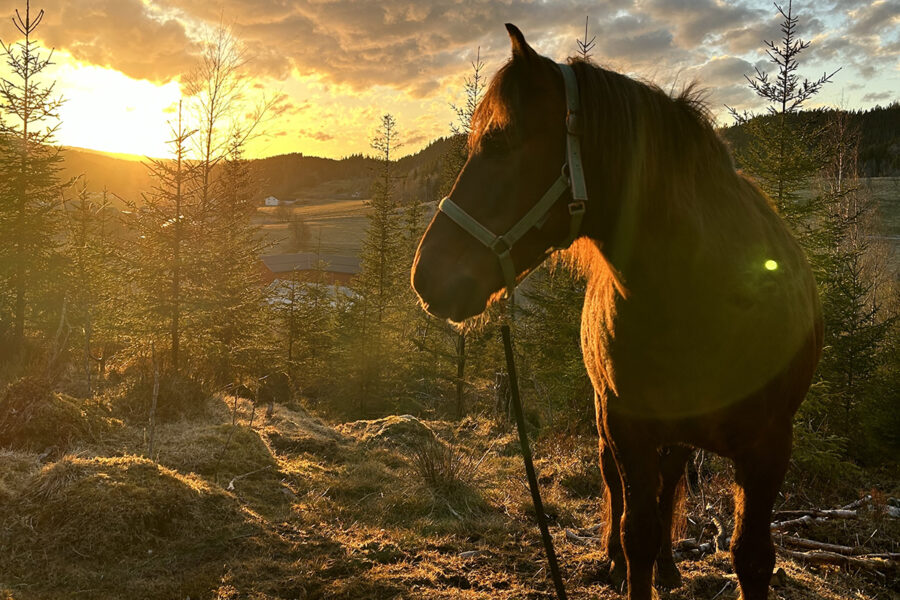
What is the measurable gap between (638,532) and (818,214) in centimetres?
1081

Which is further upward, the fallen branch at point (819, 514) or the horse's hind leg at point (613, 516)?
the horse's hind leg at point (613, 516)

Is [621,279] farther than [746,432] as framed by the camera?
No

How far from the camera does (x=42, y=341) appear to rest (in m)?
16.9

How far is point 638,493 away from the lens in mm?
2377

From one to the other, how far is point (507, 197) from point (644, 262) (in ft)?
2.06

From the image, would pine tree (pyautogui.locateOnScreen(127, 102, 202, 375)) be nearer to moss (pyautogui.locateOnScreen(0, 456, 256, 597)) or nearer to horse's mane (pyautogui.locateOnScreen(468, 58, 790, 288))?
moss (pyautogui.locateOnScreen(0, 456, 256, 597))

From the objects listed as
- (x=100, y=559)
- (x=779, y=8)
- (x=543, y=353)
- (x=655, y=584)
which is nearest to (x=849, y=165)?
(x=779, y=8)

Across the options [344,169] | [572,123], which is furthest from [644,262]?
[344,169]

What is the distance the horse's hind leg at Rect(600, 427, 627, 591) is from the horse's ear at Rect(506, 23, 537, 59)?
2.28 m

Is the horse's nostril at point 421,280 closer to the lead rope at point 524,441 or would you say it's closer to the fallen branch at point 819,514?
the lead rope at point 524,441

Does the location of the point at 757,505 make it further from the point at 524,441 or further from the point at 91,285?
the point at 91,285

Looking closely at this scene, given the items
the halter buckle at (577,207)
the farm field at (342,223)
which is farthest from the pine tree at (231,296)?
the farm field at (342,223)

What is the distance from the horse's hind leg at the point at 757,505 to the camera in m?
2.24

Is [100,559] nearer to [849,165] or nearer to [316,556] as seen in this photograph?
[316,556]
